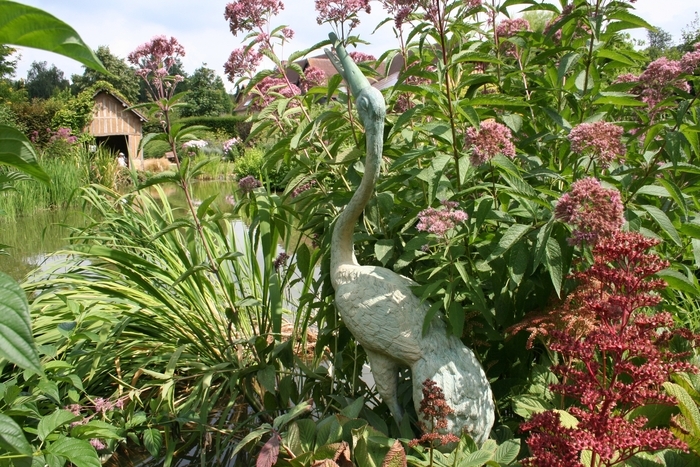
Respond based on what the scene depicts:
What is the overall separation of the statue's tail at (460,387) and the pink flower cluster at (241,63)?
4.55 feet

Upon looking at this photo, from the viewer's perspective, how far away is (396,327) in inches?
63.1

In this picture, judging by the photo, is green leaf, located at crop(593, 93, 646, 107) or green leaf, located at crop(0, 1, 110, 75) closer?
green leaf, located at crop(0, 1, 110, 75)

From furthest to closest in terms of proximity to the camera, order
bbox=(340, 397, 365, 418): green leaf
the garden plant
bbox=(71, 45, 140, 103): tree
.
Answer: bbox=(71, 45, 140, 103): tree < bbox=(340, 397, 365, 418): green leaf < the garden plant

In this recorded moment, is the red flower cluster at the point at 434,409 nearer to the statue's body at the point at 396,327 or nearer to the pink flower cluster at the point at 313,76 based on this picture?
the statue's body at the point at 396,327

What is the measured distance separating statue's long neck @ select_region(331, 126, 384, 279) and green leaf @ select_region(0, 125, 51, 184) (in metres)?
0.93

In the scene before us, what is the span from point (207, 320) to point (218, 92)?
4087 centimetres

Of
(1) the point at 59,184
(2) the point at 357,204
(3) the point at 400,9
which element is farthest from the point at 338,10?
(1) the point at 59,184

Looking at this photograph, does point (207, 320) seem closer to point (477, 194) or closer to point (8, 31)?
point (477, 194)

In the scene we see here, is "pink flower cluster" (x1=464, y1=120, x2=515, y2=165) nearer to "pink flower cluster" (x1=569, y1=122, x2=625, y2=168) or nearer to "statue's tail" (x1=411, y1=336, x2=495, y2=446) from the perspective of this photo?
"pink flower cluster" (x1=569, y1=122, x2=625, y2=168)

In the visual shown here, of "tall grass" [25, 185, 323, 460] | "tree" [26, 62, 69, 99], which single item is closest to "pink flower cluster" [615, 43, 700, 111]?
"tall grass" [25, 185, 323, 460]

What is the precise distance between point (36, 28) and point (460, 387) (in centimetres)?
135

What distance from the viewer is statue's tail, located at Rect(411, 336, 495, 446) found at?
1571 mm

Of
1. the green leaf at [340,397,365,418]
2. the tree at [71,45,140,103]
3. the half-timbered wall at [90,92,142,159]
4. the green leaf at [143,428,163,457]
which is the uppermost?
the tree at [71,45,140,103]

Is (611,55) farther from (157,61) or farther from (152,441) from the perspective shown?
(152,441)
